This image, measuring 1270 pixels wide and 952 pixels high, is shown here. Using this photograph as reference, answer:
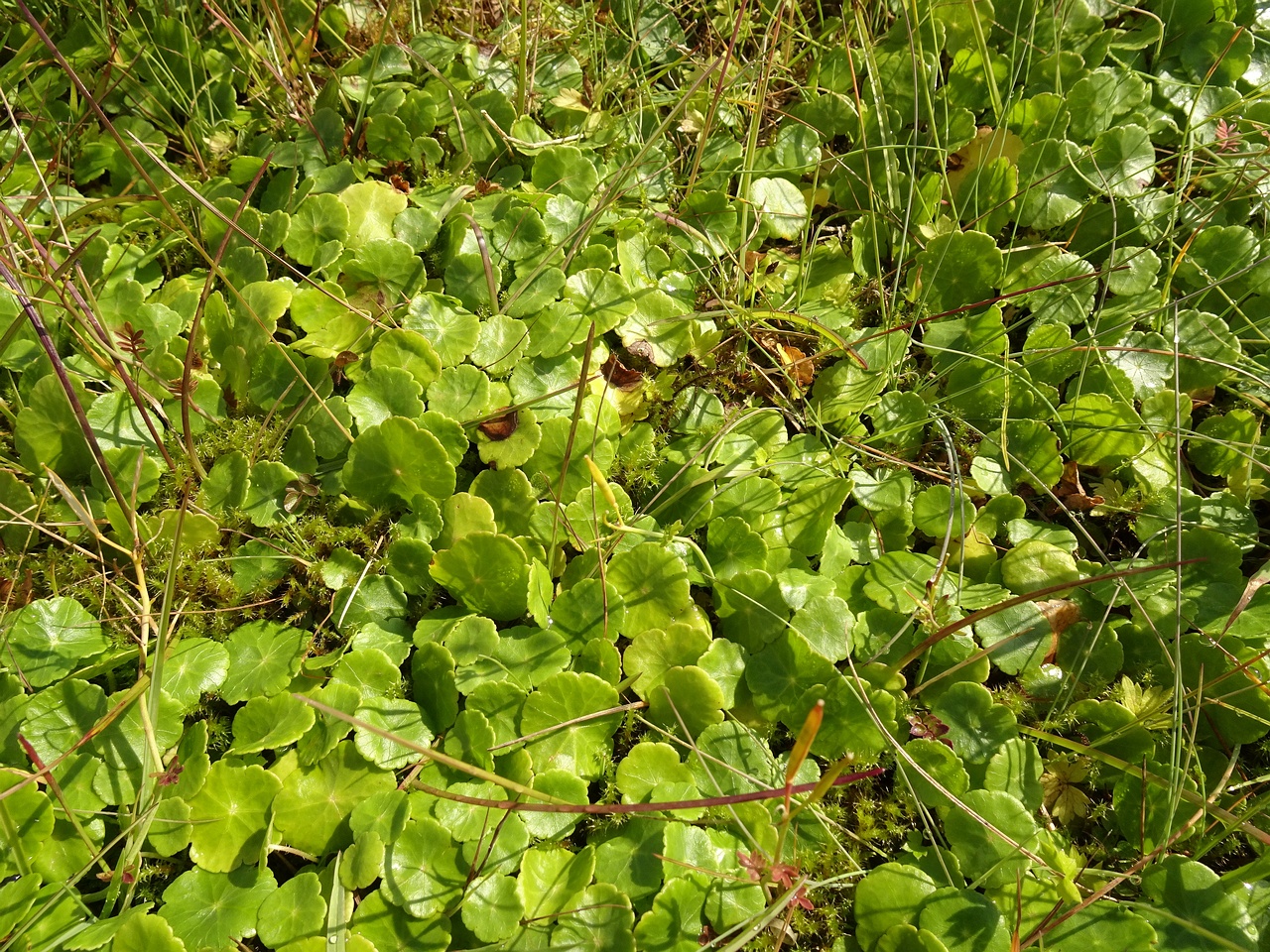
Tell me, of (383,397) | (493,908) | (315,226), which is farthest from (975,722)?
(315,226)

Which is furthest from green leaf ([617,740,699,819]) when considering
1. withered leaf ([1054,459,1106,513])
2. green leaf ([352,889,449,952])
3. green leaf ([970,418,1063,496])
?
withered leaf ([1054,459,1106,513])

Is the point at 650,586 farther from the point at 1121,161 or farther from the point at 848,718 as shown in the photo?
the point at 1121,161

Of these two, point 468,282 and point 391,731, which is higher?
point 468,282

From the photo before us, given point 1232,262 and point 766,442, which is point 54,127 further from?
point 1232,262

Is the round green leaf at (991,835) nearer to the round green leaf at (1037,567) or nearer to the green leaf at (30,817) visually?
the round green leaf at (1037,567)

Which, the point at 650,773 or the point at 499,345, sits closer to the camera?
the point at 650,773
